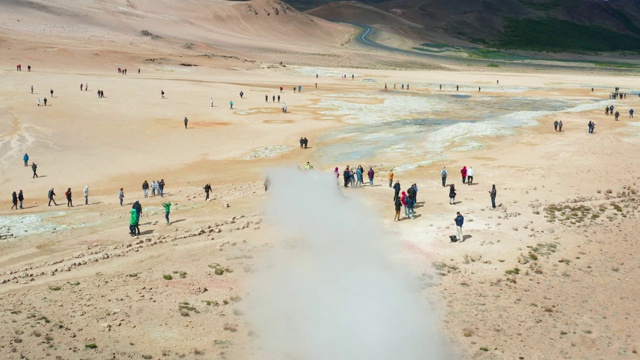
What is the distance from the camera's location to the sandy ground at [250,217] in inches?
716

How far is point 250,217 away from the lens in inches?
1134

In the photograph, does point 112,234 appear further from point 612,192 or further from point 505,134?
point 505,134

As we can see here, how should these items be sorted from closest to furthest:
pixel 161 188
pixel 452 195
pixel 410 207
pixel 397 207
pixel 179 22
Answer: pixel 397 207 < pixel 410 207 < pixel 452 195 < pixel 161 188 < pixel 179 22

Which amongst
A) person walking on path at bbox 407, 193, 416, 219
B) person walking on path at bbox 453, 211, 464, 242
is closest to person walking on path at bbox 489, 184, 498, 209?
person walking on path at bbox 407, 193, 416, 219

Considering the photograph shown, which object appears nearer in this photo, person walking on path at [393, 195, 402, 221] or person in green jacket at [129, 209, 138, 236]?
person in green jacket at [129, 209, 138, 236]

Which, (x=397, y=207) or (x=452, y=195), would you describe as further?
Result: (x=452, y=195)

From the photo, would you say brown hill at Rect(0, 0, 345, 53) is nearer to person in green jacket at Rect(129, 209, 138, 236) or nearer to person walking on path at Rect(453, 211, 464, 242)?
person in green jacket at Rect(129, 209, 138, 236)

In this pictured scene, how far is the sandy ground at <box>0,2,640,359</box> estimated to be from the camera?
1819 centimetres

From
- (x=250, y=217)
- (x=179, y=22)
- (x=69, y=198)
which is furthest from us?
(x=179, y=22)

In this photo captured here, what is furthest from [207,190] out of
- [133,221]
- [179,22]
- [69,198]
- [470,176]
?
[179,22]

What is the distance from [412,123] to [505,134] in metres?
11.0

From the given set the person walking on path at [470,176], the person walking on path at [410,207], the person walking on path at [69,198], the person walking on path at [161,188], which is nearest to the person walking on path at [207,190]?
the person walking on path at [161,188]

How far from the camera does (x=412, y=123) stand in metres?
59.3

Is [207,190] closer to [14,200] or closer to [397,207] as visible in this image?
[14,200]
